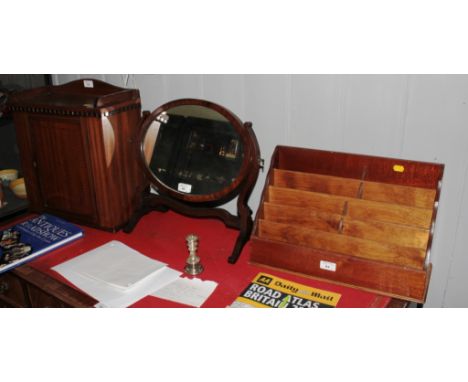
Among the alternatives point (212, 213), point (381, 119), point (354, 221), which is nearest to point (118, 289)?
point (212, 213)

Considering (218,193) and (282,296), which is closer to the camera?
(282,296)

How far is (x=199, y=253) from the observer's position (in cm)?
135

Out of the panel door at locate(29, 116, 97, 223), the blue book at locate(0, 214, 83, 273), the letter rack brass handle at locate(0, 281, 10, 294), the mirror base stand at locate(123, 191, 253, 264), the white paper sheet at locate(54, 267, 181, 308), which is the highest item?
the panel door at locate(29, 116, 97, 223)

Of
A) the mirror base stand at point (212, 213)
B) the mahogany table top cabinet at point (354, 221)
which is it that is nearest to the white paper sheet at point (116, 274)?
the mirror base stand at point (212, 213)

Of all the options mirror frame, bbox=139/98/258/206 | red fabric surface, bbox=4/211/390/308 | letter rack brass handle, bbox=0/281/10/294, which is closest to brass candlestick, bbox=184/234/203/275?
red fabric surface, bbox=4/211/390/308

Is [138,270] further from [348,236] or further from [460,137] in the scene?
[460,137]

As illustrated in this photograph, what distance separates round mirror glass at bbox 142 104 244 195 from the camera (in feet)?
4.30

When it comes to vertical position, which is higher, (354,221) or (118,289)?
(354,221)

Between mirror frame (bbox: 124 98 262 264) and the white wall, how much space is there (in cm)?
17

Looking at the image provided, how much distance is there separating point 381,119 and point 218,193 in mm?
507

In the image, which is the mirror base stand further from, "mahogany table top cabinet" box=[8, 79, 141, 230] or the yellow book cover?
the yellow book cover

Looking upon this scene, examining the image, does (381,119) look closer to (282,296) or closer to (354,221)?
(354,221)

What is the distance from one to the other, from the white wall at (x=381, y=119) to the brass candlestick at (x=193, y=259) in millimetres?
382
